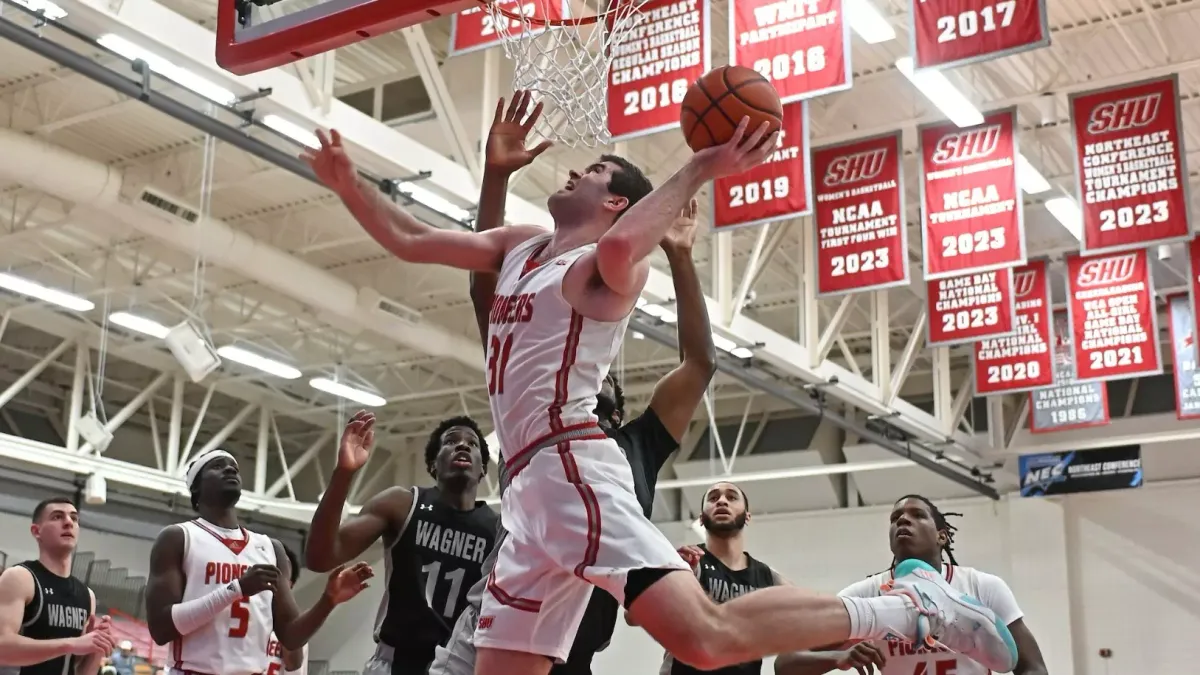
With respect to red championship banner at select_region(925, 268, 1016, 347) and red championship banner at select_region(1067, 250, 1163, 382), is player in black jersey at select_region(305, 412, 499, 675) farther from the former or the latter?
red championship banner at select_region(1067, 250, 1163, 382)

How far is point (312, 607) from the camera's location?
5746 mm

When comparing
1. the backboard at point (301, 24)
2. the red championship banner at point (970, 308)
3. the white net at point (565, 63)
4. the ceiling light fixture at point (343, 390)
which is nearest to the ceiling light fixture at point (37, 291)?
the ceiling light fixture at point (343, 390)

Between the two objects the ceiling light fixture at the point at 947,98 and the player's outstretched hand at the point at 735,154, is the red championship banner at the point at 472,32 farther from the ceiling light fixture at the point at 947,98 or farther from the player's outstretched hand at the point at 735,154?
the player's outstretched hand at the point at 735,154

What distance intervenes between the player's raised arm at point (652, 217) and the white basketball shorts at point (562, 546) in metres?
0.50

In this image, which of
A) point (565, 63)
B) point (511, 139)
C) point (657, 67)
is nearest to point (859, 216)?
point (657, 67)

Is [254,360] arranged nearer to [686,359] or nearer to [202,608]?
[202,608]

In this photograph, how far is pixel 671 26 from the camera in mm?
10445

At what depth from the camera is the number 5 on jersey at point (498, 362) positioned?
13.1ft

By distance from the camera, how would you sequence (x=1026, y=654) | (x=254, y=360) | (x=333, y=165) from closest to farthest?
(x=333, y=165) < (x=1026, y=654) < (x=254, y=360)

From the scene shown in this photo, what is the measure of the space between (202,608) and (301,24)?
8.65 feet

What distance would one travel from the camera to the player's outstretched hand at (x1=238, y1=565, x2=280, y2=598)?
575cm

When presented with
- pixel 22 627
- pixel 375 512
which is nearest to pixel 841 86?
pixel 375 512

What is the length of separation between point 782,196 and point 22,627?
7.18 metres

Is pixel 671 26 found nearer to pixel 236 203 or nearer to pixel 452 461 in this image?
pixel 452 461
